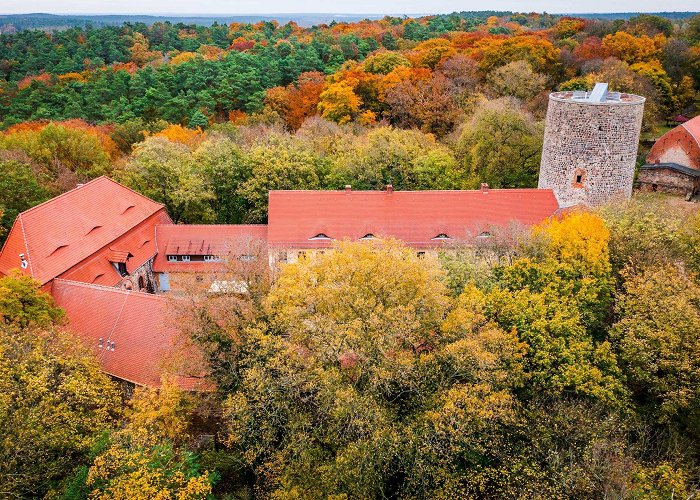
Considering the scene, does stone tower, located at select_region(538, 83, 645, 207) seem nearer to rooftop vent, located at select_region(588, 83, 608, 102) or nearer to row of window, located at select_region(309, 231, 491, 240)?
rooftop vent, located at select_region(588, 83, 608, 102)

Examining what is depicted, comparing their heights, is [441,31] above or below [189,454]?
above

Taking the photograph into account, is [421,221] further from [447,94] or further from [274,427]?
[447,94]

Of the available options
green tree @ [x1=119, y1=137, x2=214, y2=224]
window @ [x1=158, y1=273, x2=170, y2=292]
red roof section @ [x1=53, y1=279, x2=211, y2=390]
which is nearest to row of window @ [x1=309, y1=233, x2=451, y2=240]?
green tree @ [x1=119, y1=137, x2=214, y2=224]

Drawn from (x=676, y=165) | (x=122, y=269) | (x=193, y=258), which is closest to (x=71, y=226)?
(x=122, y=269)

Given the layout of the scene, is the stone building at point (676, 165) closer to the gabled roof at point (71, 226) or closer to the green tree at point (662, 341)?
the green tree at point (662, 341)

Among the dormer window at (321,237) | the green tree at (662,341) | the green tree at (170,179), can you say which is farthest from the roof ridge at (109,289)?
the green tree at (662,341)

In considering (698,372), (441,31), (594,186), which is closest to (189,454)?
(698,372)

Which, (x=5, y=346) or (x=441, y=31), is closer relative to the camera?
(x=5, y=346)
